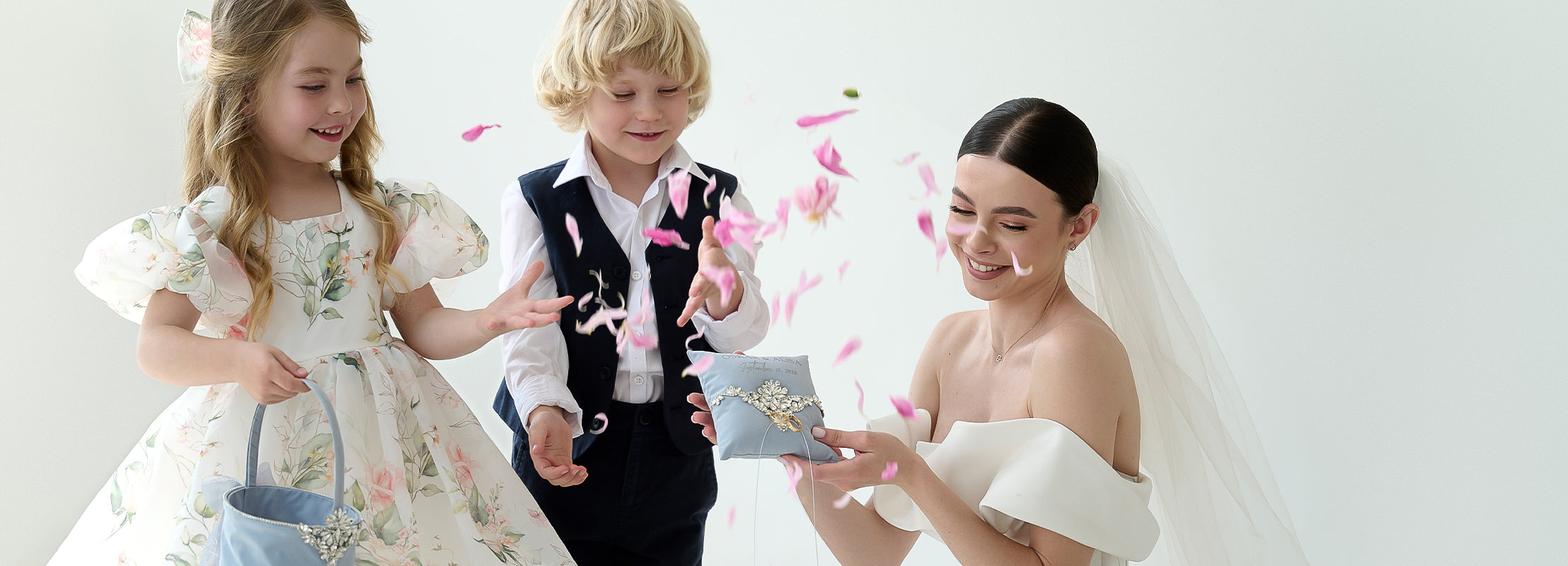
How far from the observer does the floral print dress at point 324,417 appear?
1555 mm

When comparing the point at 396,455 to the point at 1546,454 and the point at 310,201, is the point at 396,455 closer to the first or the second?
the point at 310,201

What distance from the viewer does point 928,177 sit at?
2.83 metres

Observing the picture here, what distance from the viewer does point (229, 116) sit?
1675 millimetres

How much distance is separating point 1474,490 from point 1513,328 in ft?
1.11

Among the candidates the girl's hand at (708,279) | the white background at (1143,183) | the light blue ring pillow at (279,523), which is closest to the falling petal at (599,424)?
the girl's hand at (708,279)

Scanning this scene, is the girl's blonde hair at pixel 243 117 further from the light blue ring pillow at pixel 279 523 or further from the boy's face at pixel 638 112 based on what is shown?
the boy's face at pixel 638 112

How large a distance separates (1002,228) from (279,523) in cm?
109

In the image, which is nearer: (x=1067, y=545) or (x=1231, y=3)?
(x=1067, y=545)

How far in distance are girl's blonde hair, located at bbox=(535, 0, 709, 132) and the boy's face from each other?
0.02 meters

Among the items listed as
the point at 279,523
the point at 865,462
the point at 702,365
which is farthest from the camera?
the point at 702,365

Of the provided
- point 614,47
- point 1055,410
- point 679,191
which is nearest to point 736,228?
point 679,191

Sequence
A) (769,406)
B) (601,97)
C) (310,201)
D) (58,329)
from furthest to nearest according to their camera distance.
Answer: (58,329)
(601,97)
(310,201)
(769,406)

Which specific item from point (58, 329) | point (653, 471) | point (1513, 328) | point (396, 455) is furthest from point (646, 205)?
point (58, 329)

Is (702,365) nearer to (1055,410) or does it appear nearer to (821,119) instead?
(1055,410)
